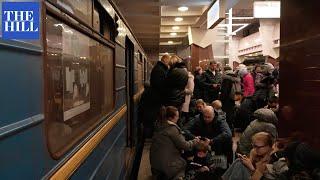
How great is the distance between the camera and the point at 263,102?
7.86 meters

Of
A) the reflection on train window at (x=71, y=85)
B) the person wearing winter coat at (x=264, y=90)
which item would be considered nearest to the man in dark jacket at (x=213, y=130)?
the reflection on train window at (x=71, y=85)

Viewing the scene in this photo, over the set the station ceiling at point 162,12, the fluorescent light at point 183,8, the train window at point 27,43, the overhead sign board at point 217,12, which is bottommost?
the train window at point 27,43

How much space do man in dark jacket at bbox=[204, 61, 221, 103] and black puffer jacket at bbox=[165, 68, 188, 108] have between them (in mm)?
2052

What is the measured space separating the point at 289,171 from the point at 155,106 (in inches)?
144

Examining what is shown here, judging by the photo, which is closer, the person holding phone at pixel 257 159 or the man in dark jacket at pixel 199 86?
the person holding phone at pixel 257 159

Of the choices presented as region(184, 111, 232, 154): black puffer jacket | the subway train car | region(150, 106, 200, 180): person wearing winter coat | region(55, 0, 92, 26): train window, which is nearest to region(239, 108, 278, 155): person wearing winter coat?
region(184, 111, 232, 154): black puffer jacket

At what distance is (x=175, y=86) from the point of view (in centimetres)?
629

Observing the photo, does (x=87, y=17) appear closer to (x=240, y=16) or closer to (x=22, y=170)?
(x=22, y=170)

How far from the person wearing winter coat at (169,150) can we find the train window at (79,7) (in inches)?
96.5

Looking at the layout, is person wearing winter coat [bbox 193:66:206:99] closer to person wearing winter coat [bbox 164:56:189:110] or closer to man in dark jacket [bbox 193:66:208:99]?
man in dark jacket [bbox 193:66:208:99]

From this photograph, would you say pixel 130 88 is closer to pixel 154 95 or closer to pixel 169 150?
pixel 154 95

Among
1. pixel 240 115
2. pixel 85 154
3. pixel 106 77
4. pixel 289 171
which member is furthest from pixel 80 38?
pixel 240 115

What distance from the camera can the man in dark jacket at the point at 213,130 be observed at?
5090 millimetres

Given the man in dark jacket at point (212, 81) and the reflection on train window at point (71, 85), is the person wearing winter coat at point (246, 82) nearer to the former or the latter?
the man in dark jacket at point (212, 81)
